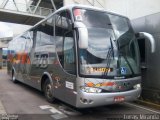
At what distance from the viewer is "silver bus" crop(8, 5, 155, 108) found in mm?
6715

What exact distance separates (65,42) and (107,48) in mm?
1368

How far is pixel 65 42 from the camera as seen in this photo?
766 centimetres

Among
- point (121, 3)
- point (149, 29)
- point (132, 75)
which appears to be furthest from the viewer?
point (121, 3)

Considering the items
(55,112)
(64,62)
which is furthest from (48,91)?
(64,62)

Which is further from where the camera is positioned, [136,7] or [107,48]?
[136,7]

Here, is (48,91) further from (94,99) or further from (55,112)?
(94,99)

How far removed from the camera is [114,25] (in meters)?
7.62

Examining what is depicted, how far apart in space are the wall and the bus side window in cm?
871

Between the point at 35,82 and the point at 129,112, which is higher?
the point at 35,82

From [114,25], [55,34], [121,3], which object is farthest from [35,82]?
[121,3]

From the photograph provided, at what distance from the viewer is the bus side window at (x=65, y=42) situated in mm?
7159

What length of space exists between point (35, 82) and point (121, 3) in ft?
36.6

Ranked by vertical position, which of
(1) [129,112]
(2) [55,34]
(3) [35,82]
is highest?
(2) [55,34]

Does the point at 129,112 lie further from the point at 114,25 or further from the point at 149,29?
the point at 149,29
